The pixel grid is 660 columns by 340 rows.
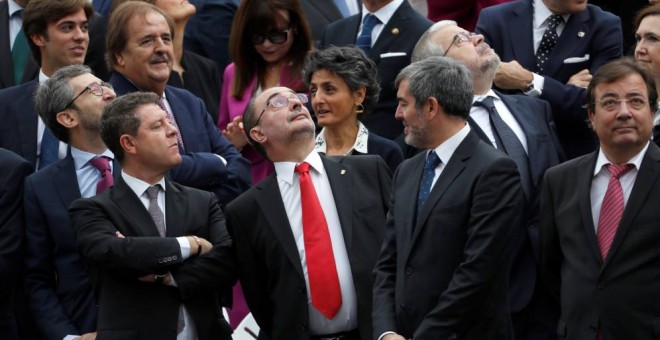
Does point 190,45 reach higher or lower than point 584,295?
higher

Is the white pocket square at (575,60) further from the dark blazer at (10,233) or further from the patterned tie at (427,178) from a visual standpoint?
the dark blazer at (10,233)

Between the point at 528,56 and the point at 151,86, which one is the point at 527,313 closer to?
the point at 528,56

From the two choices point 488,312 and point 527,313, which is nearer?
point 488,312

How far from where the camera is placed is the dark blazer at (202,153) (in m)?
8.56

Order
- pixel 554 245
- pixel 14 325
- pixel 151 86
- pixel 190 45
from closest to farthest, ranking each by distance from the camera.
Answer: pixel 554 245 < pixel 14 325 < pixel 151 86 < pixel 190 45

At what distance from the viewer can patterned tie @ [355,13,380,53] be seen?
31.7ft

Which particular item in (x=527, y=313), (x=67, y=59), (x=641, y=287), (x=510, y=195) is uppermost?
(x=67, y=59)

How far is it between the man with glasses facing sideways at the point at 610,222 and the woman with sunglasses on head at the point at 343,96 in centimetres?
144

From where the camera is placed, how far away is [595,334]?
23.1ft

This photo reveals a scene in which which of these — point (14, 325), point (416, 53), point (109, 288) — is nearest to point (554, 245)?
point (416, 53)

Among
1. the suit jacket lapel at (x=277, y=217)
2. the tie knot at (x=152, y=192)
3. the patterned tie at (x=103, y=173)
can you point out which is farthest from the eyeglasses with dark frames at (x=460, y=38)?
the patterned tie at (x=103, y=173)

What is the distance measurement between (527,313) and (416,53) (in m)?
1.77

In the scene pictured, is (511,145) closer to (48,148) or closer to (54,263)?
(54,263)

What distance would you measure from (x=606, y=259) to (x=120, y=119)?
9.24ft
